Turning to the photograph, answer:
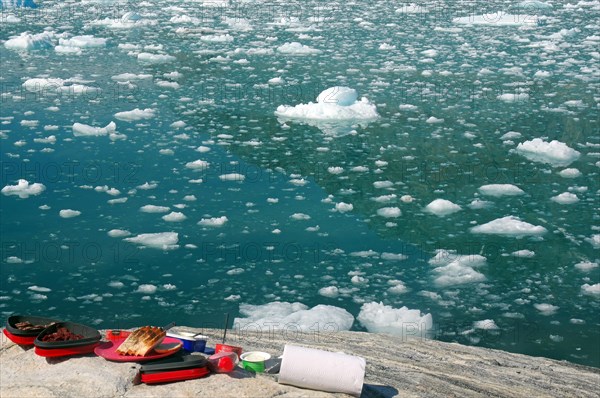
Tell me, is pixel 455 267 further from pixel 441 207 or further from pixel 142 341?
pixel 142 341

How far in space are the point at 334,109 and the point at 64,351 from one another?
26.8ft

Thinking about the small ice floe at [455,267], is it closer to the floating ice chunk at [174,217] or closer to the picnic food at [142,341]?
the floating ice chunk at [174,217]

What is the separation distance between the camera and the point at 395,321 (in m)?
6.86

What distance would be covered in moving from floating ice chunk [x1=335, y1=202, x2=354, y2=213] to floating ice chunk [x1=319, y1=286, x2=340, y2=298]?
1.78 meters

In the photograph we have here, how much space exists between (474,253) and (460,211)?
105 centimetres

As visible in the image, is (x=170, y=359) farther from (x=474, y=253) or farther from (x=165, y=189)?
(x=165, y=189)

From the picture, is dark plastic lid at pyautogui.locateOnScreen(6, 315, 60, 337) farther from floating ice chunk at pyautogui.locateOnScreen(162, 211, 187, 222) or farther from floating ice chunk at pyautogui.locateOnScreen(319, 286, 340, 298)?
floating ice chunk at pyautogui.locateOnScreen(162, 211, 187, 222)

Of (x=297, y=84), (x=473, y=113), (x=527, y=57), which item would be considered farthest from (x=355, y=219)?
(x=527, y=57)

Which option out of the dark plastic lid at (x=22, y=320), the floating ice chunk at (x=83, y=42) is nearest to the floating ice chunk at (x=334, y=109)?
the floating ice chunk at (x=83, y=42)

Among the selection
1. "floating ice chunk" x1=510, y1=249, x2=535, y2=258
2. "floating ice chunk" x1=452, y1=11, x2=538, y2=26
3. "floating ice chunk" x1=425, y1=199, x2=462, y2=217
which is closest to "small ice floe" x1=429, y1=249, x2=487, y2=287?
"floating ice chunk" x1=510, y1=249, x2=535, y2=258

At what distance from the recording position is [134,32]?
61.8 feet

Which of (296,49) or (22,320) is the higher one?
(22,320)

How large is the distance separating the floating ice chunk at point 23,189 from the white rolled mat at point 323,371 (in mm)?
5801

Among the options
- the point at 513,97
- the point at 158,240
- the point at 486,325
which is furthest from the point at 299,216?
the point at 513,97
